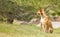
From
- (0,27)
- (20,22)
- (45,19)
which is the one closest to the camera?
(0,27)

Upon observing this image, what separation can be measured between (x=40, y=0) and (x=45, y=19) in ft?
1.31

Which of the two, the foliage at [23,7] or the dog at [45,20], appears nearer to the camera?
the foliage at [23,7]

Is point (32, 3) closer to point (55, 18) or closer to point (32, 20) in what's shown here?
point (32, 20)

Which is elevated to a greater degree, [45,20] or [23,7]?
[23,7]

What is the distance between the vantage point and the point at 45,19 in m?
4.04

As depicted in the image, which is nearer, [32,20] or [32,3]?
[32,3]

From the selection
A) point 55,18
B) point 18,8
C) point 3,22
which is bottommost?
point 55,18

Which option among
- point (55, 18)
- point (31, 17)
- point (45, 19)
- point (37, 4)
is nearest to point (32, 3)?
point (37, 4)

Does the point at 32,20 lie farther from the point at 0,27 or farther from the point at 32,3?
the point at 0,27

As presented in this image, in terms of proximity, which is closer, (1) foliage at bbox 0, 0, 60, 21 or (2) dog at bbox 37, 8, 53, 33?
(1) foliage at bbox 0, 0, 60, 21

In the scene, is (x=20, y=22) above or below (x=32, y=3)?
below

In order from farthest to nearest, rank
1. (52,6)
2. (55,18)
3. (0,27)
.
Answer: (55,18), (52,6), (0,27)

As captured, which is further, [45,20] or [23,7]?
[23,7]

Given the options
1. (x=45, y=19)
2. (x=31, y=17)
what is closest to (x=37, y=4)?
(x=45, y=19)
